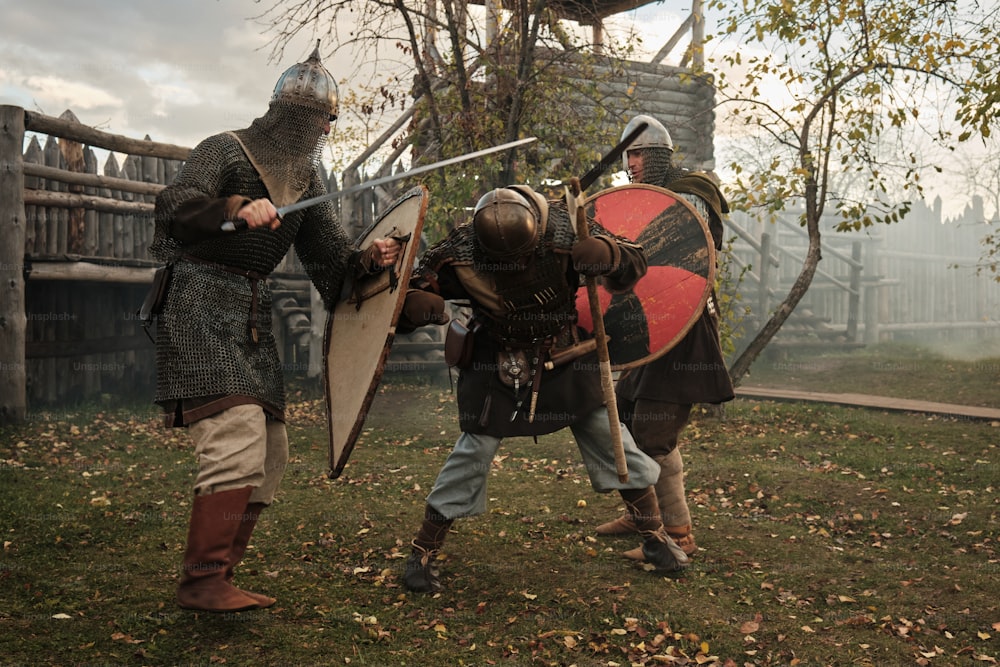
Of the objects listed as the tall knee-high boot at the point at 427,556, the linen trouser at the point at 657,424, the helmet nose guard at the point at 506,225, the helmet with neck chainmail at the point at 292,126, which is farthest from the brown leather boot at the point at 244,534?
the linen trouser at the point at 657,424

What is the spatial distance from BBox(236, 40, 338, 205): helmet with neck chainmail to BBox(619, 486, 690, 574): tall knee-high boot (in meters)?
1.89

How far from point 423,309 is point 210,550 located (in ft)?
3.73

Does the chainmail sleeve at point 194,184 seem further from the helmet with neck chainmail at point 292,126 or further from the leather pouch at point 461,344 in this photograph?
the leather pouch at point 461,344

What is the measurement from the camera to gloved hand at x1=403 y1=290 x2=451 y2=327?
10.9ft

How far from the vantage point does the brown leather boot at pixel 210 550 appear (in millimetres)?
2945

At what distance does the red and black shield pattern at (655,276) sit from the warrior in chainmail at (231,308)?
1.25m

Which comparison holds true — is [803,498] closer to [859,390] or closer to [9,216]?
[859,390]

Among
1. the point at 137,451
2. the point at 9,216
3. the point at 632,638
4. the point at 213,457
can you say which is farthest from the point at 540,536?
the point at 9,216

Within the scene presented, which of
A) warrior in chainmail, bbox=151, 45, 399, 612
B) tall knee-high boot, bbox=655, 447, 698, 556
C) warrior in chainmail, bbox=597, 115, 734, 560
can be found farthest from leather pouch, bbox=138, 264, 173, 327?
tall knee-high boot, bbox=655, 447, 698, 556

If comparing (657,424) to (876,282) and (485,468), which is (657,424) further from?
(876,282)

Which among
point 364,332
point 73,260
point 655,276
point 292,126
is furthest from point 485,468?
point 73,260

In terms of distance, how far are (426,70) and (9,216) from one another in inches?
149

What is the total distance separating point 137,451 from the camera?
6.80 m

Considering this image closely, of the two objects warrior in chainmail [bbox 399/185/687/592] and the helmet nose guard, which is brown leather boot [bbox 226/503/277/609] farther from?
the helmet nose guard
